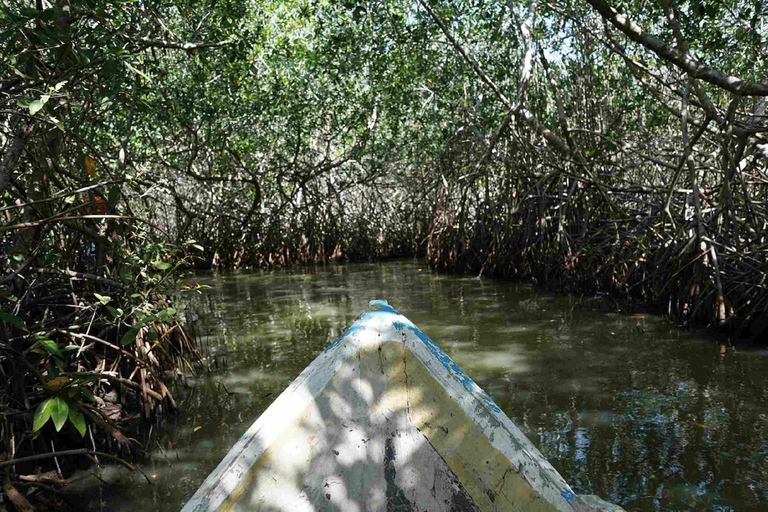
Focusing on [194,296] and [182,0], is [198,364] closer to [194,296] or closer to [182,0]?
[182,0]

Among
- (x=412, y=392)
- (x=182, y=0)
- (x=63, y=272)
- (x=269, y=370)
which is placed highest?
(x=182, y=0)

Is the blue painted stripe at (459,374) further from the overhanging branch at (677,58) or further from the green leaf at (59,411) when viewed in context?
the overhanging branch at (677,58)

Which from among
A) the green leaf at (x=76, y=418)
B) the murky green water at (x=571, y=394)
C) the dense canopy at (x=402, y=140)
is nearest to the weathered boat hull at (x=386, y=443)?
the green leaf at (x=76, y=418)

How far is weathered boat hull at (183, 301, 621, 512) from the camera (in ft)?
5.95

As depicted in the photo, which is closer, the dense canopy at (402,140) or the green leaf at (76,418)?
the green leaf at (76,418)

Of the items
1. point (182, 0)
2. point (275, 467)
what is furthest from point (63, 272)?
A: point (182, 0)

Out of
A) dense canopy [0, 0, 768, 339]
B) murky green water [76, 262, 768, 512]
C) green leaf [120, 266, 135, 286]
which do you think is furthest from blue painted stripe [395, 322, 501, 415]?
green leaf [120, 266, 135, 286]

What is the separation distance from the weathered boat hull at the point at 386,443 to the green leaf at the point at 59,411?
62 centimetres

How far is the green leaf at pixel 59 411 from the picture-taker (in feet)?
6.80

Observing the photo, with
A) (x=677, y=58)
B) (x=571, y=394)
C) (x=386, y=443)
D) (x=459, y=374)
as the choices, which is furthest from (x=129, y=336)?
(x=677, y=58)

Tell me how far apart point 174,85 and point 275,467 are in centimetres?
836

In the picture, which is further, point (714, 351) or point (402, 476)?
point (714, 351)

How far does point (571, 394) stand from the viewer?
167 inches

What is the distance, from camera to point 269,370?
5160 millimetres
